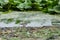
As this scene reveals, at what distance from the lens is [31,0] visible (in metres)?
2.86

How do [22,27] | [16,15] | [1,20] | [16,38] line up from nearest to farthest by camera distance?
1. [16,38]
2. [22,27]
3. [1,20]
4. [16,15]

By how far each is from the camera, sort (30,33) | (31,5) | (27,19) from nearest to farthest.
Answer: (30,33) < (27,19) < (31,5)

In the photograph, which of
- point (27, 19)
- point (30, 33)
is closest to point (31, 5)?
point (27, 19)

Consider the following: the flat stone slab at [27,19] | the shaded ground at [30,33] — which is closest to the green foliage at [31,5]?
the flat stone slab at [27,19]

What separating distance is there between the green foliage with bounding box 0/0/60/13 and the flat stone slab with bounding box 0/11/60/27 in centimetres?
12

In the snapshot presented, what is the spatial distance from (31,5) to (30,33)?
90 centimetres

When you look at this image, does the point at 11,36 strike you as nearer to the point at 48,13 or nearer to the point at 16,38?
the point at 16,38

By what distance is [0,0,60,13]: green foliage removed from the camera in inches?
105

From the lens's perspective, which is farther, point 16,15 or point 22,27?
point 16,15

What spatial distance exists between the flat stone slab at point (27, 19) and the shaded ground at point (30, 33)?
0.13 meters

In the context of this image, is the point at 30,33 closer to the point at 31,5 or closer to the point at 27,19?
the point at 27,19

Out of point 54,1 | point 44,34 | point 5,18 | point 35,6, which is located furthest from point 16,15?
point 44,34

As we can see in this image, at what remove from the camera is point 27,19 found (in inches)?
94.8

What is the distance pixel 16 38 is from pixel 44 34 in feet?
0.92
